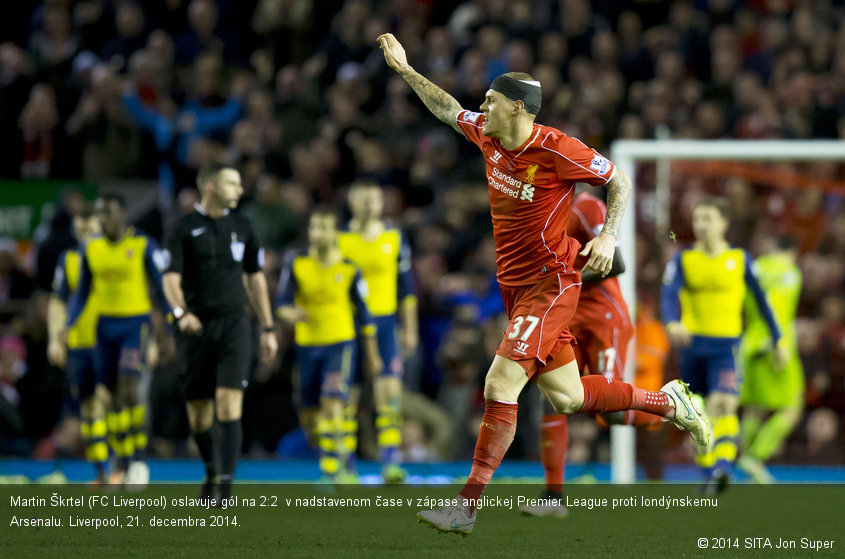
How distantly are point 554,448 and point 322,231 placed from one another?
130 inches

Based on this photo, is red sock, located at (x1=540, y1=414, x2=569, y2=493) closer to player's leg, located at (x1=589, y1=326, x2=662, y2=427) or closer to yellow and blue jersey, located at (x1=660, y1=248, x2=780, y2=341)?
player's leg, located at (x1=589, y1=326, x2=662, y2=427)

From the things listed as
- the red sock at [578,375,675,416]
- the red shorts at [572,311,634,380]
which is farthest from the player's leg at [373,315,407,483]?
the red sock at [578,375,675,416]

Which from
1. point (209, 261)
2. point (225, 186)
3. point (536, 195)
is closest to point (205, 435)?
point (209, 261)

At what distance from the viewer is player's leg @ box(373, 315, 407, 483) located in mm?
9922

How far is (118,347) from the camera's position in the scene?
9.50 meters

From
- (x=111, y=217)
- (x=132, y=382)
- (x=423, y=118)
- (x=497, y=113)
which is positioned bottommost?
(x=132, y=382)

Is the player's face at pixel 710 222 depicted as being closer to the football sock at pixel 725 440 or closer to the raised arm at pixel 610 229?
the football sock at pixel 725 440

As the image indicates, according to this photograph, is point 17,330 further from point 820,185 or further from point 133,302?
point 820,185

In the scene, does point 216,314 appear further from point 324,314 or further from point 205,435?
point 324,314

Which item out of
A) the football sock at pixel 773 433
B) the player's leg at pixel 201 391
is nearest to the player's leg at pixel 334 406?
the player's leg at pixel 201 391

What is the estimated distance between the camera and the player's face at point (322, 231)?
32.4ft

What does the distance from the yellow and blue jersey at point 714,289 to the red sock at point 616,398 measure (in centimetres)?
313

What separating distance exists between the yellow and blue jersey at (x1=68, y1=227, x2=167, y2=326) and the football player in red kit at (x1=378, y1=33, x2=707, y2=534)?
4061 millimetres

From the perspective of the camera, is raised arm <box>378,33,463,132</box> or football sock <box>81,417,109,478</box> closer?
raised arm <box>378,33,463,132</box>
